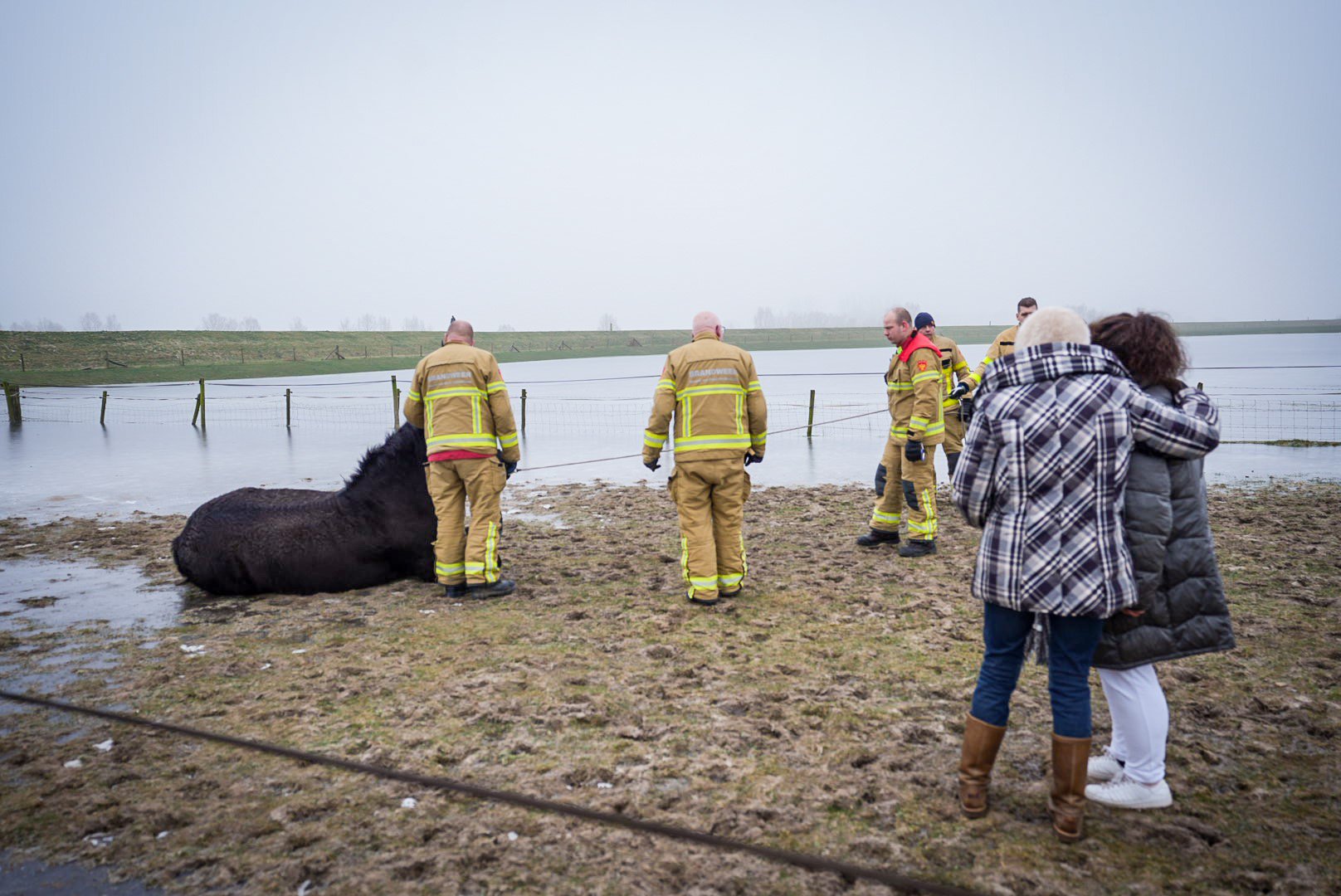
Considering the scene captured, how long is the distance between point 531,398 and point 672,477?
20.8m

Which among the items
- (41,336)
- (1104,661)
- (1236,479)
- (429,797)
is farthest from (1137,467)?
(41,336)

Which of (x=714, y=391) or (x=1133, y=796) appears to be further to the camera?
(x=714, y=391)

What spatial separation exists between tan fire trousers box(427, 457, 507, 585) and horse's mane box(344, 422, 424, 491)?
392 mm

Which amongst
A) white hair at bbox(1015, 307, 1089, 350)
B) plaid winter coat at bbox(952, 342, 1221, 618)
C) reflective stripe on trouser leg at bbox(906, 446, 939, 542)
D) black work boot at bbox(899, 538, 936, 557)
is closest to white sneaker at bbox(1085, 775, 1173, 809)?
plaid winter coat at bbox(952, 342, 1221, 618)

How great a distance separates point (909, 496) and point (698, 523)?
7.05 ft

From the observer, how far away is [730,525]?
6.01m

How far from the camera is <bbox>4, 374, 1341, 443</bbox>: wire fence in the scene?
55.9 ft

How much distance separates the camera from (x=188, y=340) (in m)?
→ 64.2

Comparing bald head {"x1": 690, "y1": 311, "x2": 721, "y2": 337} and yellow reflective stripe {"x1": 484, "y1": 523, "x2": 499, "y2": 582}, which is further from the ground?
bald head {"x1": 690, "y1": 311, "x2": 721, "y2": 337}

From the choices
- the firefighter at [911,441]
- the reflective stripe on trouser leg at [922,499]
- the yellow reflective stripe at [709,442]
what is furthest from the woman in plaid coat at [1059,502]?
the reflective stripe on trouser leg at [922,499]

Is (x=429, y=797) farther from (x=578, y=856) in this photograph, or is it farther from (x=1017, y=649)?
(x=1017, y=649)

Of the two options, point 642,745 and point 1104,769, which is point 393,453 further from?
point 1104,769

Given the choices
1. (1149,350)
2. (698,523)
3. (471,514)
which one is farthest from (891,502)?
(1149,350)

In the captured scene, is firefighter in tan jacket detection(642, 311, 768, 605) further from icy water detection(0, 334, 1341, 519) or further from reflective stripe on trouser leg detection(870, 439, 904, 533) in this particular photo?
icy water detection(0, 334, 1341, 519)
